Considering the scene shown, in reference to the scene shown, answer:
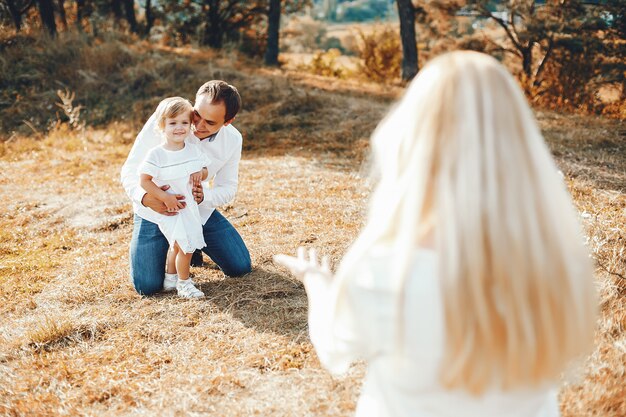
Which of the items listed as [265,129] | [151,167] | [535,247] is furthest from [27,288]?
[265,129]

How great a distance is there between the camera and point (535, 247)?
1.29m

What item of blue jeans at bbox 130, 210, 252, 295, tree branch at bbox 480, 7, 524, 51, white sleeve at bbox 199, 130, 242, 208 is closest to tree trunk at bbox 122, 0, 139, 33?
tree branch at bbox 480, 7, 524, 51

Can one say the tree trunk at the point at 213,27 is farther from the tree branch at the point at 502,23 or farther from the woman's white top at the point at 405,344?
the woman's white top at the point at 405,344

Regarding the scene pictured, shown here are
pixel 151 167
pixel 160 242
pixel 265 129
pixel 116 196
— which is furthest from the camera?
pixel 265 129

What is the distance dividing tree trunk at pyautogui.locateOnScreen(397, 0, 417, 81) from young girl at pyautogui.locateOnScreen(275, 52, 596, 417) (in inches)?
450

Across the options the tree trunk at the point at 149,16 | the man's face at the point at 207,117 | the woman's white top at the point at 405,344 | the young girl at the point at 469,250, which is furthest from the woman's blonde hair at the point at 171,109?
the tree trunk at the point at 149,16

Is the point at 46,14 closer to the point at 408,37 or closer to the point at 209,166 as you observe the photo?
the point at 408,37

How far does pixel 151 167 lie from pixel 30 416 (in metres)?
1.59

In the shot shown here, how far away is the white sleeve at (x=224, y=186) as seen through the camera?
4.05 metres

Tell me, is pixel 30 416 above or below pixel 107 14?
below

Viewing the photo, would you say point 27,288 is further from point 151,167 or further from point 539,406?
point 539,406

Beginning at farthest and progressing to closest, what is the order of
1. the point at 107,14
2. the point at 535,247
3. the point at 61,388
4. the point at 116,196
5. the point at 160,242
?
the point at 107,14 < the point at 116,196 < the point at 160,242 < the point at 61,388 < the point at 535,247

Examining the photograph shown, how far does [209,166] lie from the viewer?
4.13 meters

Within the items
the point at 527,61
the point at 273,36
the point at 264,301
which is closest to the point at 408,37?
the point at 527,61
